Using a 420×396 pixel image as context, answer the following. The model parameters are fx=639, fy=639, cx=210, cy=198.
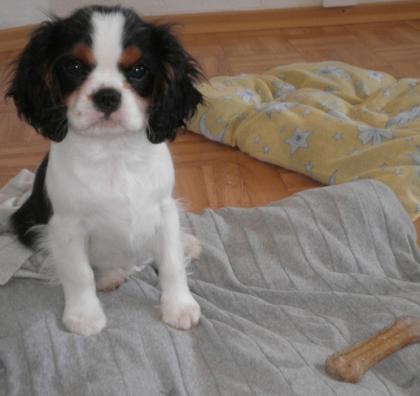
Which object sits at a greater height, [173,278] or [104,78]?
[104,78]

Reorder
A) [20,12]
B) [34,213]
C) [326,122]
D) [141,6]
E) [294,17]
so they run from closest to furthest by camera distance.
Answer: [34,213] → [326,122] → [20,12] → [141,6] → [294,17]

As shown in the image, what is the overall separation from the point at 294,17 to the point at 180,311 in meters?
3.10

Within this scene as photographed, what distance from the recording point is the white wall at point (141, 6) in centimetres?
383

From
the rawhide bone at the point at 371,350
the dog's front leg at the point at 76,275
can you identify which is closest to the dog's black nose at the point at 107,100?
the dog's front leg at the point at 76,275

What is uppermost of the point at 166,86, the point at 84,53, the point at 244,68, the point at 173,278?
the point at 84,53

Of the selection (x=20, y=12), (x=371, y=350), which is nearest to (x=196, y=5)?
(x=20, y=12)

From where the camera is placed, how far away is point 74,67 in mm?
1325

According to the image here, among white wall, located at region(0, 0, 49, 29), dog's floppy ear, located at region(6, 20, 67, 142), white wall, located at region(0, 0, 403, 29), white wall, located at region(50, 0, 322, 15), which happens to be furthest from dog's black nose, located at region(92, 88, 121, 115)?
white wall, located at region(50, 0, 322, 15)

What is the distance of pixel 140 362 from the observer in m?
1.39

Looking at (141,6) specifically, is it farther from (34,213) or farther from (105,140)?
(105,140)

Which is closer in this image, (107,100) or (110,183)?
(107,100)

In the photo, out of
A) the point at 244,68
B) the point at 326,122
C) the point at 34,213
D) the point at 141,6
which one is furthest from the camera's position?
the point at 141,6

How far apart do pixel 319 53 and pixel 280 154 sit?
1.48 m

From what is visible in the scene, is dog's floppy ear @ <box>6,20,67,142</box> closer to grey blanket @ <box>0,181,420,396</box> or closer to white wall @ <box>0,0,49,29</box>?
grey blanket @ <box>0,181,420,396</box>
